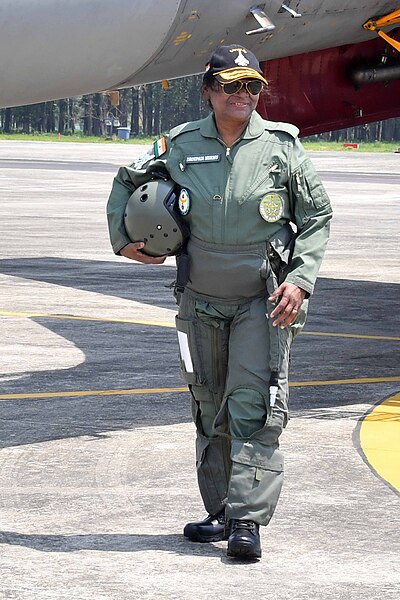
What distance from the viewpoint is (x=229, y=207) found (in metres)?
6.61

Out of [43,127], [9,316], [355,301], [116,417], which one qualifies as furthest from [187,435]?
[43,127]

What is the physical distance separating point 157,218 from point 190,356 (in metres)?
0.67

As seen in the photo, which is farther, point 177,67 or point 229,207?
point 177,67

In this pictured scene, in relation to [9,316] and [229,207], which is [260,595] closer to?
[229,207]

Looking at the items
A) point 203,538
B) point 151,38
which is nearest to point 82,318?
point 151,38

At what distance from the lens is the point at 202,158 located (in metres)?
6.70

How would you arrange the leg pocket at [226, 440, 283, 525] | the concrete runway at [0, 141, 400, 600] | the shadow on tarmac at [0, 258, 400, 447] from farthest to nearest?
the shadow on tarmac at [0, 258, 400, 447], the leg pocket at [226, 440, 283, 525], the concrete runway at [0, 141, 400, 600]

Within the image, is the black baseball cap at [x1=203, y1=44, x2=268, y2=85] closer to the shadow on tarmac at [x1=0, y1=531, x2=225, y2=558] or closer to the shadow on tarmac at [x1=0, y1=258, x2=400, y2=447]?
the shadow on tarmac at [x1=0, y1=531, x2=225, y2=558]

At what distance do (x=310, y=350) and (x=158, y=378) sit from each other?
196cm

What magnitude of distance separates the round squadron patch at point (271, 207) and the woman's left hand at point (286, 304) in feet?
1.07

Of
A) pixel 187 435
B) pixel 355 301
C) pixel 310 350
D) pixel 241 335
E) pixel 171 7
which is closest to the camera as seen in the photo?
pixel 241 335

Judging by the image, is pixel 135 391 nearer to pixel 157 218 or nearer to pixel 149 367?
pixel 149 367

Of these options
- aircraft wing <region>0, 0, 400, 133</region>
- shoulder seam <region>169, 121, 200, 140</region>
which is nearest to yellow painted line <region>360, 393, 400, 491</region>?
shoulder seam <region>169, 121, 200, 140</region>

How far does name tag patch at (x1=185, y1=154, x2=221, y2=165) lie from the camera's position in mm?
6684
